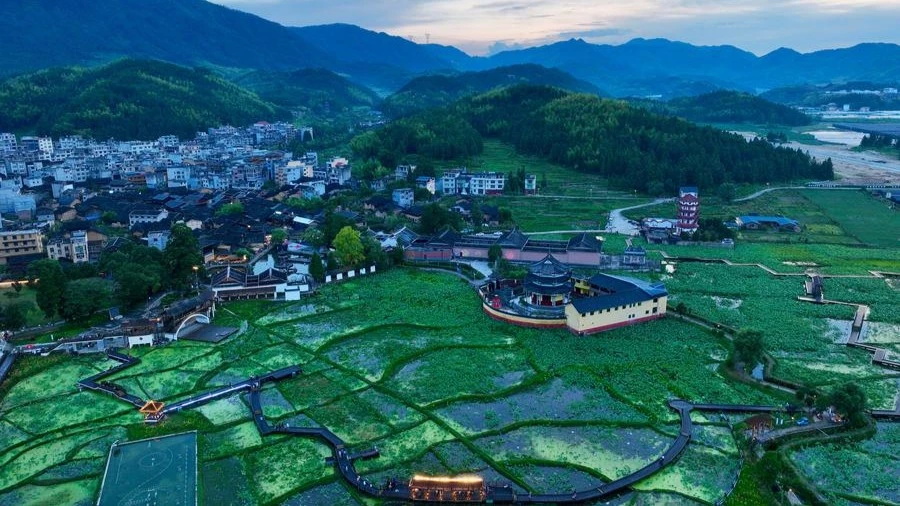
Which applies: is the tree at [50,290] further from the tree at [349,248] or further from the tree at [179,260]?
the tree at [349,248]

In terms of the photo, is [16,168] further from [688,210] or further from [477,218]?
[688,210]

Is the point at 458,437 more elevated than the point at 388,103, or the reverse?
the point at 388,103

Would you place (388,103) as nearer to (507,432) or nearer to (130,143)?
(130,143)

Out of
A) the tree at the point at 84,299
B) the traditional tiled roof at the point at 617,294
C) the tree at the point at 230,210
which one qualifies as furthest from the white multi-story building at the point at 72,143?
the traditional tiled roof at the point at 617,294

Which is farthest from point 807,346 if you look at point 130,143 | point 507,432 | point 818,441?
point 130,143

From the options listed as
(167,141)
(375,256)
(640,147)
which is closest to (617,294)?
(375,256)

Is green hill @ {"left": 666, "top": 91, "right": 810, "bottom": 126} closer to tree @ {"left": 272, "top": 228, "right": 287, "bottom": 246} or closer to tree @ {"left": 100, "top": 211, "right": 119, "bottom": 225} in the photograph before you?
tree @ {"left": 272, "top": 228, "right": 287, "bottom": 246}
